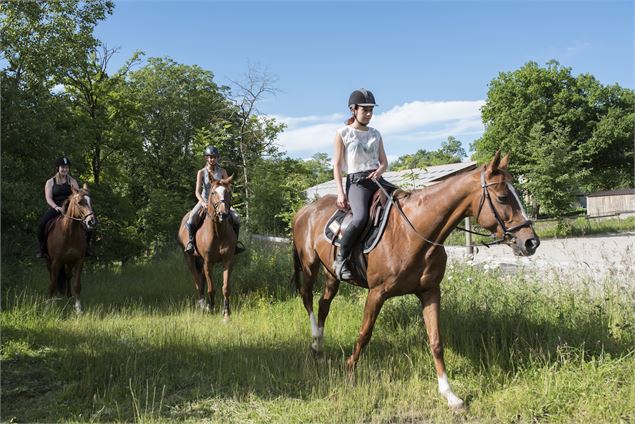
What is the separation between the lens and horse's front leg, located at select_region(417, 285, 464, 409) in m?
4.34

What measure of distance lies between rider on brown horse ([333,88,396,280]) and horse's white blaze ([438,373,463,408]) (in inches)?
59.1

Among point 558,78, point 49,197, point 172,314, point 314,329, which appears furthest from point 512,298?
point 558,78

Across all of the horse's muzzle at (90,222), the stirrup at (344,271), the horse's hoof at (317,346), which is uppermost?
the horse's muzzle at (90,222)

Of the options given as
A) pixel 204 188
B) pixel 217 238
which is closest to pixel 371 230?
pixel 217 238

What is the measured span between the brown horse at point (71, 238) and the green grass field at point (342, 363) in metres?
1.48

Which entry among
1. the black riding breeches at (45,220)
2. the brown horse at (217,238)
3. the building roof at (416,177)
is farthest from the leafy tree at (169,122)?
the brown horse at (217,238)

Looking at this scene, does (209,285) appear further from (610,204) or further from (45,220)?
(610,204)

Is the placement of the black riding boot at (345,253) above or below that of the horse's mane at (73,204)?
below

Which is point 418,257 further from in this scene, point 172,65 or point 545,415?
point 172,65

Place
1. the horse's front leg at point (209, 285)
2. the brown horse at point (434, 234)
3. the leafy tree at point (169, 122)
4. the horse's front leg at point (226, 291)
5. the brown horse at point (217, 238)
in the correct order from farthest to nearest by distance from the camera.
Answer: the leafy tree at point (169, 122) → the horse's front leg at point (209, 285) → the brown horse at point (217, 238) → the horse's front leg at point (226, 291) → the brown horse at point (434, 234)

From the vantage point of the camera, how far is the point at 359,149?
5.23 meters

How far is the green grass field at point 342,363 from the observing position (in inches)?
167

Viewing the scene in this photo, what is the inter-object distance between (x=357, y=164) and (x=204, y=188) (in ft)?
16.5

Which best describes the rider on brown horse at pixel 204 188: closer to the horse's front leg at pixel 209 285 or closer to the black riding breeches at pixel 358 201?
the horse's front leg at pixel 209 285
